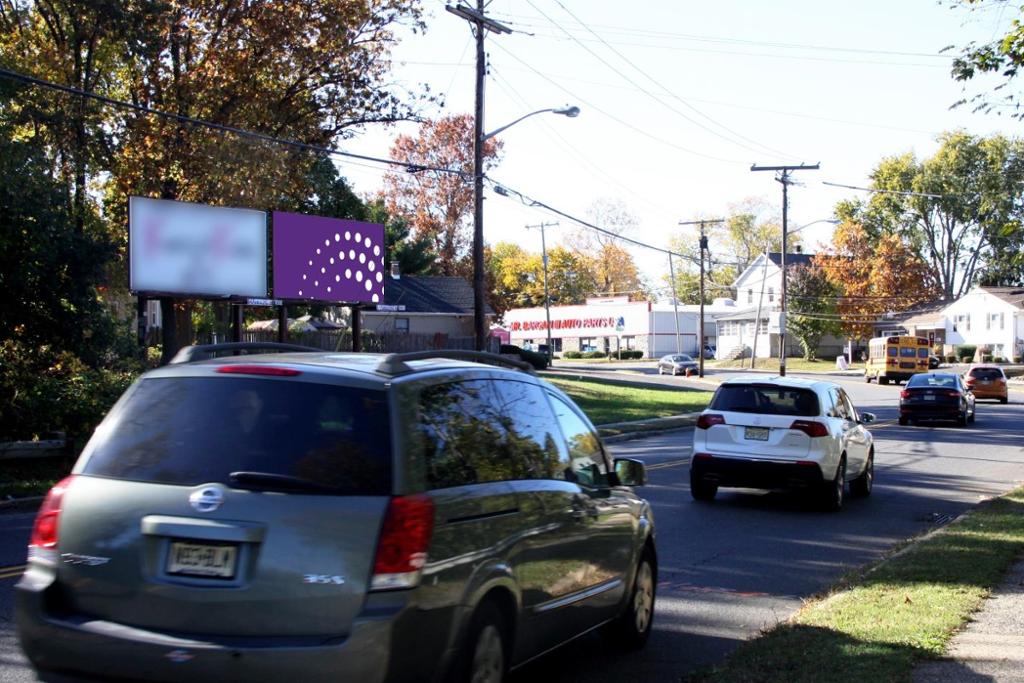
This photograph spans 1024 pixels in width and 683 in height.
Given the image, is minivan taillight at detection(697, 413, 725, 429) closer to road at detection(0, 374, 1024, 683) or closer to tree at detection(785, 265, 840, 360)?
road at detection(0, 374, 1024, 683)

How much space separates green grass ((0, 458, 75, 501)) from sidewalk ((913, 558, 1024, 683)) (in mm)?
11974

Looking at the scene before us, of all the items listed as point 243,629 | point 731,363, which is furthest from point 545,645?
point 731,363

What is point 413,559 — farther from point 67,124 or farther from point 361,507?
point 67,124

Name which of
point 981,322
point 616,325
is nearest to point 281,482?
point 981,322

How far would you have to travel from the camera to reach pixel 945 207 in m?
102

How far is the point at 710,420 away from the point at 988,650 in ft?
25.3

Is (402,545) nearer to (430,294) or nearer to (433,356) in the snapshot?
(433,356)

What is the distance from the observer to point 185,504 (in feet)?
15.2

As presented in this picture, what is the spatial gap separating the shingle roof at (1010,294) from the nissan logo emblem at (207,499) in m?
88.6

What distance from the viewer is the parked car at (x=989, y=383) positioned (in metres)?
46.4

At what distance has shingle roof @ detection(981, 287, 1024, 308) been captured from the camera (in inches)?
3323

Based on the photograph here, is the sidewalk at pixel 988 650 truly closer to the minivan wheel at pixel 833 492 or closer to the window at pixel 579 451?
the window at pixel 579 451

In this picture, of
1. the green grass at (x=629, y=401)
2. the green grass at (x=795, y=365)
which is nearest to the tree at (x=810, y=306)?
the green grass at (x=795, y=365)

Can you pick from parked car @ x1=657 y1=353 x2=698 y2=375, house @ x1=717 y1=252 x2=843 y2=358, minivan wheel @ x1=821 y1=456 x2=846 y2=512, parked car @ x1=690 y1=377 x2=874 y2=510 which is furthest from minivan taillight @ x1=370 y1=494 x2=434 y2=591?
house @ x1=717 y1=252 x2=843 y2=358
